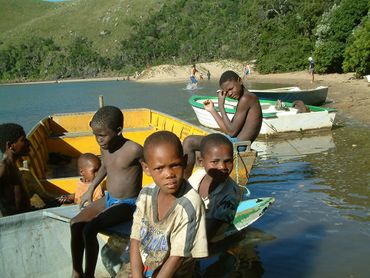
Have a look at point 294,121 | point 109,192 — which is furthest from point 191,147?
point 294,121

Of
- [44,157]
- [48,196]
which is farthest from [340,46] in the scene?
[48,196]

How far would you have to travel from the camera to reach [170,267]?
2.65 m

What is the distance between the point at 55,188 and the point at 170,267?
3.81 m

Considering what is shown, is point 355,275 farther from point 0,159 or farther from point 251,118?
point 0,159

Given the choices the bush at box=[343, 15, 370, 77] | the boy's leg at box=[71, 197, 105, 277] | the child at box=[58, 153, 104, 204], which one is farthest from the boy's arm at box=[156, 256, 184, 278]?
the bush at box=[343, 15, 370, 77]

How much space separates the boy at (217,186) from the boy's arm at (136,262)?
87 cm

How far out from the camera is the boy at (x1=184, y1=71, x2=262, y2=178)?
5.30 metres

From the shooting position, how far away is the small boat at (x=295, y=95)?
16.7 m

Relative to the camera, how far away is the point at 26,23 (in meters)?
126

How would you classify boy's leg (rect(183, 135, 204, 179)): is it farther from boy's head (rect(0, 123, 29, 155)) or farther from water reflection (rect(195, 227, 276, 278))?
boy's head (rect(0, 123, 29, 155))

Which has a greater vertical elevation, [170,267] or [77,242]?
[170,267]

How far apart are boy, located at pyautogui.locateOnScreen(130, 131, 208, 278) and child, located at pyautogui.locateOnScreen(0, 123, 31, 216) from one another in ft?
6.21

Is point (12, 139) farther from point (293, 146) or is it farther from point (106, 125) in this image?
point (293, 146)

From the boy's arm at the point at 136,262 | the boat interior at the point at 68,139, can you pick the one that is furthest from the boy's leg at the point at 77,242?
the boat interior at the point at 68,139
